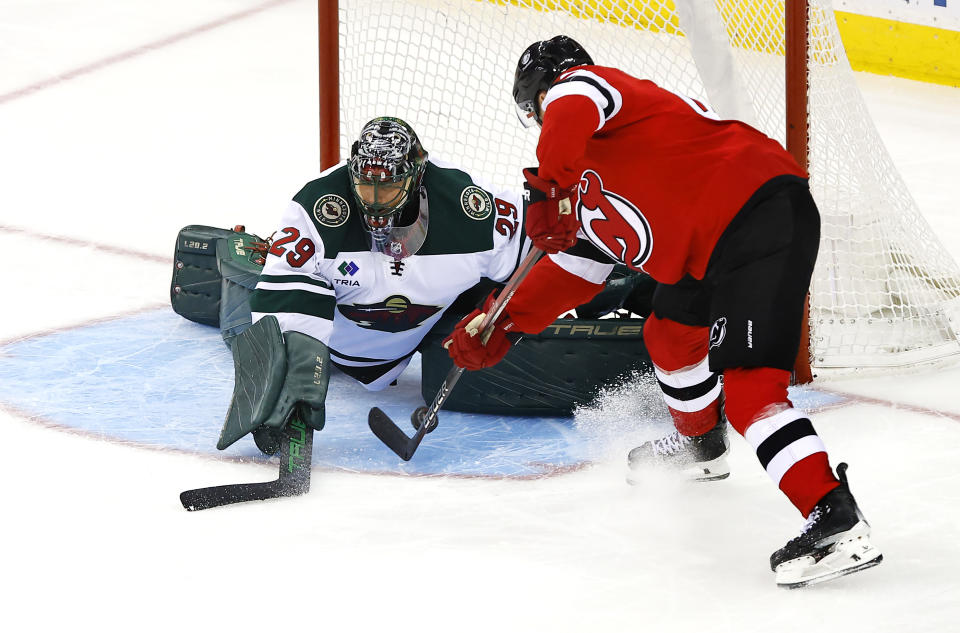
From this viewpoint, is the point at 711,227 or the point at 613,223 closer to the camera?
the point at 711,227

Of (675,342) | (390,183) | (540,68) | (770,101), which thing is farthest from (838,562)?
(770,101)

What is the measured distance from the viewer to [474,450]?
2.78 m

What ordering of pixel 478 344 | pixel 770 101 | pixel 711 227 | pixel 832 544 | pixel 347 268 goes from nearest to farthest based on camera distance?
pixel 832 544 < pixel 711 227 < pixel 478 344 < pixel 347 268 < pixel 770 101

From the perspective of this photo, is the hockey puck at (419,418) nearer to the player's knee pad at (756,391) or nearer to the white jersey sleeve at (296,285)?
the white jersey sleeve at (296,285)

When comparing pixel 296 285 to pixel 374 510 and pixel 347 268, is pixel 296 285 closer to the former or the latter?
pixel 347 268

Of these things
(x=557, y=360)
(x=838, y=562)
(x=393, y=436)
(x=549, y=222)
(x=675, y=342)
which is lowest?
(x=393, y=436)

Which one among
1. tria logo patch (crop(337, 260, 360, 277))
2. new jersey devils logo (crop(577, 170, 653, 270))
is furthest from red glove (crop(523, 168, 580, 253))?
tria logo patch (crop(337, 260, 360, 277))

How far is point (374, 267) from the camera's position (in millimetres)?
2893

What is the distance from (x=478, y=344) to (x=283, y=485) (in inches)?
18.9

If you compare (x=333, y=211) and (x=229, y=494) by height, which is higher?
(x=333, y=211)

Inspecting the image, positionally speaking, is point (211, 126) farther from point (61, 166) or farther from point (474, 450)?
point (474, 450)

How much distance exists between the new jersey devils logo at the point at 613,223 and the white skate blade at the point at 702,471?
1.65ft

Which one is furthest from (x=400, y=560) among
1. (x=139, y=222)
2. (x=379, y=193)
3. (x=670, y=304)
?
(x=139, y=222)

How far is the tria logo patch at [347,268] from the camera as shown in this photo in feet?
9.39
